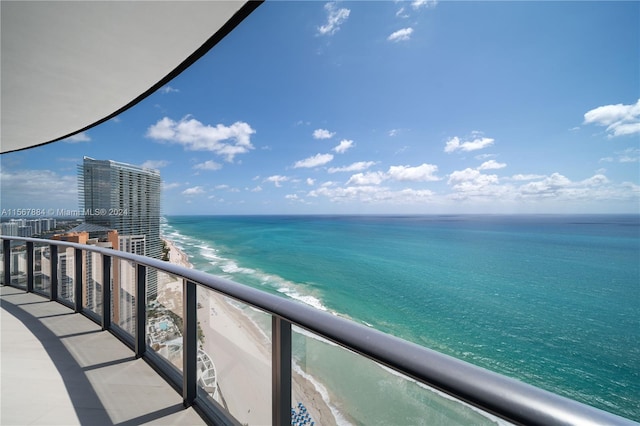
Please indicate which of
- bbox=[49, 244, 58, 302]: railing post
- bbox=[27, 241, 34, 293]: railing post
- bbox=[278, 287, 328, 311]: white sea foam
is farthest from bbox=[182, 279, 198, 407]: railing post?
bbox=[278, 287, 328, 311]: white sea foam

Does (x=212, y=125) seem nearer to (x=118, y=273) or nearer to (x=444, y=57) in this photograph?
(x=444, y=57)

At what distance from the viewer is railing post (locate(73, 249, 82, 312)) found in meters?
3.08

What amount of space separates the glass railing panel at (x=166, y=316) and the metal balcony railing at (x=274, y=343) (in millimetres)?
33

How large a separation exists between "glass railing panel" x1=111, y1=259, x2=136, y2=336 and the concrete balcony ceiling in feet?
5.71

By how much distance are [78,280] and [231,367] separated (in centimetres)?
255

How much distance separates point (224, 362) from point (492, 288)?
2891 cm

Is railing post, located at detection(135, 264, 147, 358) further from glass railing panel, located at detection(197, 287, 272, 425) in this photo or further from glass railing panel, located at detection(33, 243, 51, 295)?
glass railing panel, located at detection(33, 243, 51, 295)

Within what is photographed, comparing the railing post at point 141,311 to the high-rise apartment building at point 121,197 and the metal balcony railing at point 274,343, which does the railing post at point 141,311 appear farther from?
the high-rise apartment building at point 121,197

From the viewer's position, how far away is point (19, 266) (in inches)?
163

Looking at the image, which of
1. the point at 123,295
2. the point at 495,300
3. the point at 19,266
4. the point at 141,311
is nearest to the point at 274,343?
the point at 141,311

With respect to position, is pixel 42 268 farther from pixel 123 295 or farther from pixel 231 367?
pixel 231 367

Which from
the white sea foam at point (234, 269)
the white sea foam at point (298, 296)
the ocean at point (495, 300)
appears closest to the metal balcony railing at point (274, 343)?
the ocean at point (495, 300)

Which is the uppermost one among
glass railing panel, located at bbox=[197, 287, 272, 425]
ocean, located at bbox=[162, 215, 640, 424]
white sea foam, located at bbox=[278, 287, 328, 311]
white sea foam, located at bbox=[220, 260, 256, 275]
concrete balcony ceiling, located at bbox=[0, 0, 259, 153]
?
concrete balcony ceiling, located at bbox=[0, 0, 259, 153]

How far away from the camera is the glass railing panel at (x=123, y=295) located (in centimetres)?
228
